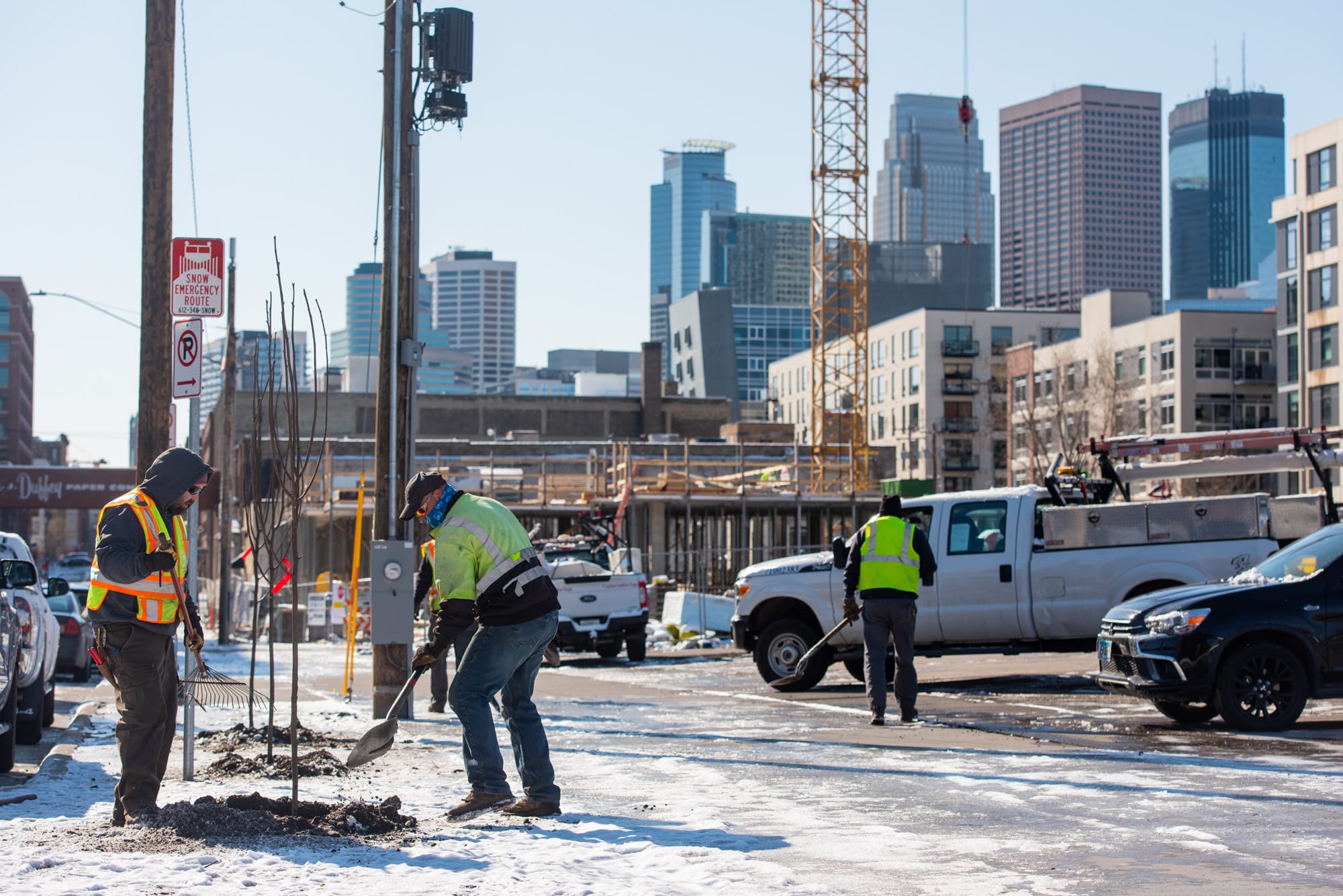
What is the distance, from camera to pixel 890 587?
12.5 metres

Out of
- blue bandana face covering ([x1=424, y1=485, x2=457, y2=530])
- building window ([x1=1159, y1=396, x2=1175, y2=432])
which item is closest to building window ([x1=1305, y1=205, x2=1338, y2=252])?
building window ([x1=1159, y1=396, x2=1175, y2=432])

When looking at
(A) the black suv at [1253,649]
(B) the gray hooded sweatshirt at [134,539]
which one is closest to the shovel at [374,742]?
(B) the gray hooded sweatshirt at [134,539]

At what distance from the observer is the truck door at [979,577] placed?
15750 mm

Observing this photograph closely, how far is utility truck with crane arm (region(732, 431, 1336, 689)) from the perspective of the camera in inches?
603

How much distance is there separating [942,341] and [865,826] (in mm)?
106260

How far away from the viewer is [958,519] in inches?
634

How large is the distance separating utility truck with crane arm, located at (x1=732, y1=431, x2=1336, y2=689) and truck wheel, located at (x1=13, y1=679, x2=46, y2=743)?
284 inches

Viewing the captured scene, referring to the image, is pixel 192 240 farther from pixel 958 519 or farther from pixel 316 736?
pixel 958 519

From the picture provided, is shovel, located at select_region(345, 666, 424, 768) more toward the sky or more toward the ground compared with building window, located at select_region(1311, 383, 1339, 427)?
more toward the ground

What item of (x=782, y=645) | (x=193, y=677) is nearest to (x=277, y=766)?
(x=193, y=677)

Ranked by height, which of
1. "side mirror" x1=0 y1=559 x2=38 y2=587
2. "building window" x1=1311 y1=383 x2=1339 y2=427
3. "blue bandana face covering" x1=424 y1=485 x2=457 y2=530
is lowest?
"side mirror" x1=0 y1=559 x2=38 y2=587

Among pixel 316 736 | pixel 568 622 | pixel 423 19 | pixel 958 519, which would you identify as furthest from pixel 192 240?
pixel 568 622

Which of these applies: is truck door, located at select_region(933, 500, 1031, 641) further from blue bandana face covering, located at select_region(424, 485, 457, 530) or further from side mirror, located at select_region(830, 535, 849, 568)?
blue bandana face covering, located at select_region(424, 485, 457, 530)

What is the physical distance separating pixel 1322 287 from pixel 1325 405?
590 cm
